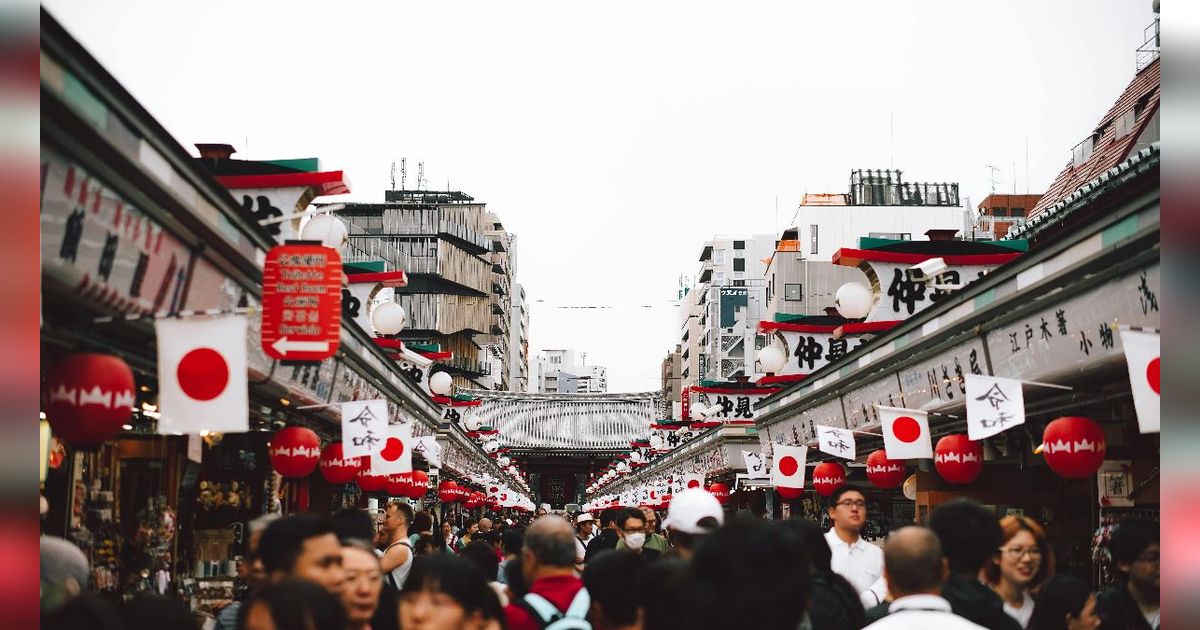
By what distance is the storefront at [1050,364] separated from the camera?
9.43 meters

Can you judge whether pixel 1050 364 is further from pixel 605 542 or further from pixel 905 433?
pixel 605 542

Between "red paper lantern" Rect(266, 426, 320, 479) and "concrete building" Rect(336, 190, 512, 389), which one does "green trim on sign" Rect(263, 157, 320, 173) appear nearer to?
"red paper lantern" Rect(266, 426, 320, 479)

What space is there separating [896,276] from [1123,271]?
12.3m

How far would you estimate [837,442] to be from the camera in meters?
17.1

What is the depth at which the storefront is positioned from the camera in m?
9.43

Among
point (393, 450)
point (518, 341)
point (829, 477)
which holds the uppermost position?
point (518, 341)

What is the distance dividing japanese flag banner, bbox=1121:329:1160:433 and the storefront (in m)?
0.12

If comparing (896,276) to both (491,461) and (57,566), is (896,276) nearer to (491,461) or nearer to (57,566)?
(57,566)

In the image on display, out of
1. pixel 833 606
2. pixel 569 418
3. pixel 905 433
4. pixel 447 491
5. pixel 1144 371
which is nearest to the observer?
pixel 833 606

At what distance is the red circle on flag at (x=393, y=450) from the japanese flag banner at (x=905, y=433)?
6.42 metres

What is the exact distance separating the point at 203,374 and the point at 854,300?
51.6ft

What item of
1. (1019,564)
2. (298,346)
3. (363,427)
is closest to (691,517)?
(1019,564)

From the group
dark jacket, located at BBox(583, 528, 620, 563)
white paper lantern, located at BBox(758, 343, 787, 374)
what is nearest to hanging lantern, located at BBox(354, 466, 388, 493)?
dark jacket, located at BBox(583, 528, 620, 563)
